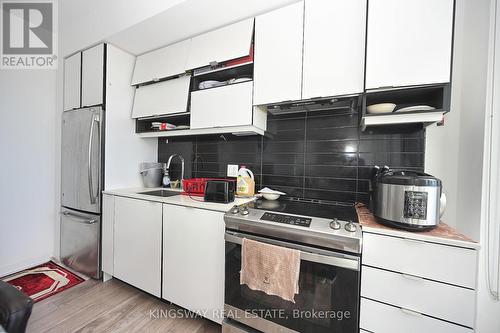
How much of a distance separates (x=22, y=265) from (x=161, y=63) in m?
2.55

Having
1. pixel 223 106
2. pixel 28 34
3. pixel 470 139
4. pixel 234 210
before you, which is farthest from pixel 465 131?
pixel 28 34

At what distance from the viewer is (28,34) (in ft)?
6.76

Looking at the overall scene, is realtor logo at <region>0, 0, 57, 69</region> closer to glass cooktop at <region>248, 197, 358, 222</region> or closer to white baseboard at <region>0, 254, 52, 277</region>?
white baseboard at <region>0, 254, 52, 277</region>

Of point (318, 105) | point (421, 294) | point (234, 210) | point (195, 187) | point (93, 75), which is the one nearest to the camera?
point (421, 294)

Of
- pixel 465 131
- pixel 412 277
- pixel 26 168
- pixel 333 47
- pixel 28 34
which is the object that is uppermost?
pixel 28 34

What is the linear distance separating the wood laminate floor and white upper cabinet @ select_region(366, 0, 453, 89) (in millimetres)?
1986

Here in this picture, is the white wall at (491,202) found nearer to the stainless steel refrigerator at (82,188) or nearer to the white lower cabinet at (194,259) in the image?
the white lower cabinet at (194,259)

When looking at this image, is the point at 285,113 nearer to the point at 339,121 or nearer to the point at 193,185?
the point at 339,121

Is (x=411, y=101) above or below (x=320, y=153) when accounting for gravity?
above

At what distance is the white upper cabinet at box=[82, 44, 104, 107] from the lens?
1846mm

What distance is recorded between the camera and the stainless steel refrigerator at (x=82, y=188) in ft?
5.96

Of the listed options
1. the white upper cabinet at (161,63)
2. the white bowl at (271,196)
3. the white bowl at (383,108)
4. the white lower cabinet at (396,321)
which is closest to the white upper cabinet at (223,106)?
the white upper cabinet at (161,63)

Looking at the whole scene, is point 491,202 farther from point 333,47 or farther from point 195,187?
point 195,187

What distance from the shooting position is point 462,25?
1.17 m
